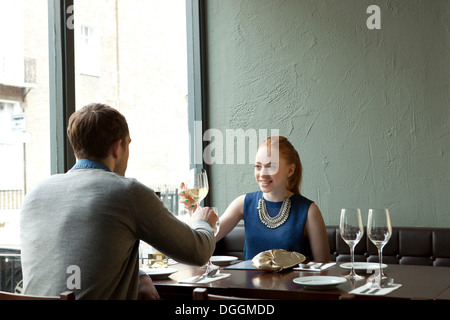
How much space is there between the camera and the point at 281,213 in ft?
8.59

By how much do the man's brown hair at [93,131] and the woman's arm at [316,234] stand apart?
1260 mm

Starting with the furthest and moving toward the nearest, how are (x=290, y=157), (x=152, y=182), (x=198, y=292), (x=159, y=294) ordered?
1. (x=152, y=182)
2. (x=290, y=157)
3. (x=159, y=294)
4. (x=198, y=292)

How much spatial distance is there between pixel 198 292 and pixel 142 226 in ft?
1.08

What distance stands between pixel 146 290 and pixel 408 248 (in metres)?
1.74

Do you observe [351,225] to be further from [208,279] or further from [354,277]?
[208,279]

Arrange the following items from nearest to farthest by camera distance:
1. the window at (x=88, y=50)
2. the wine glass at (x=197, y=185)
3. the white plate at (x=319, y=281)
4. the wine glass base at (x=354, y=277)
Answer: the white plate at (x=319, y=281)
the wine glass base at (x=354, y=277)
the wine glass at (x=197, y=185)
the window at (x=88, y=50)

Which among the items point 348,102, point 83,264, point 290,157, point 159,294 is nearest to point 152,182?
point 348,102

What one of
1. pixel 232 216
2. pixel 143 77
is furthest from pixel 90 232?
pixel 143 77

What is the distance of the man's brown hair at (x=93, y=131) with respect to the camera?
158 centimetres

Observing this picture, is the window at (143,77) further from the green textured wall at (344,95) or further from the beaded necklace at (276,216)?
the beaded necklace at (276,216)

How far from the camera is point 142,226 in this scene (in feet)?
4.97

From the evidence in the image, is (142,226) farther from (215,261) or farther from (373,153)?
(373,153)

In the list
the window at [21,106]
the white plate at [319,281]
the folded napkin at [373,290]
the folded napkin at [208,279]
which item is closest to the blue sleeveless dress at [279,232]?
the folded napkin at [208,279]

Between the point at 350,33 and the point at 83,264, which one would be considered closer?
the point at 83,264
